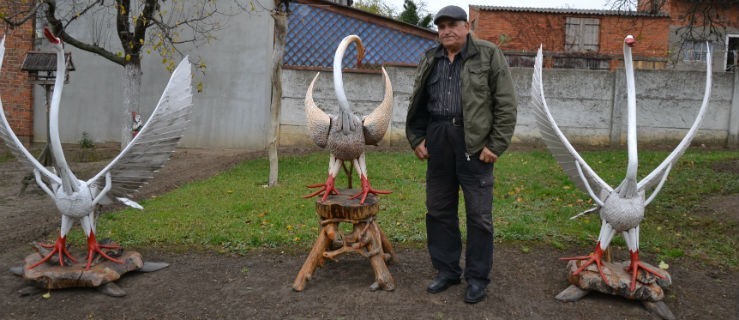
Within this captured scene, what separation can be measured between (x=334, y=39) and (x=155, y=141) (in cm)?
777

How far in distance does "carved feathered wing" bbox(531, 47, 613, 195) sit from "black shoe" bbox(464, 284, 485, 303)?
106 centimetres

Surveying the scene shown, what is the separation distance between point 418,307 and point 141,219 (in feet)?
11.8

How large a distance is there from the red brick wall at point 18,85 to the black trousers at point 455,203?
10.5 m

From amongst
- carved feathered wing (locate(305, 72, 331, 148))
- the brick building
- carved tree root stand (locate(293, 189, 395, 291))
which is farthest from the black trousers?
the brick building

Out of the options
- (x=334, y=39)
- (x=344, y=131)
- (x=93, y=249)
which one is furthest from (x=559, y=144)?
(x=334, y=39)

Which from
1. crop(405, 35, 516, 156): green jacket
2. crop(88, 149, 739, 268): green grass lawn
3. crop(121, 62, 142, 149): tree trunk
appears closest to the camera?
crop(405, 35, 516, 156): green jacket

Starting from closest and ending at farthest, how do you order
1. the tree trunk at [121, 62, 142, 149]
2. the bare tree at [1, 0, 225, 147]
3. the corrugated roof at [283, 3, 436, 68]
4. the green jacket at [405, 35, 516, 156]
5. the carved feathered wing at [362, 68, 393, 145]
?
the green jacket at [405, 35, 516, 156]
the carved feathered wing at [362, 68, 393, 145]
the bare tree at [1, 0, 225, 147]
the tree trunk at [121, 62, 142, 149]
the corrugated roof at [283, 3, 436, 68]

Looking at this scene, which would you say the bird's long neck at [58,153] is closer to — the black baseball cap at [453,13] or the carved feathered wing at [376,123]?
the carved feathered wing at [376,123]

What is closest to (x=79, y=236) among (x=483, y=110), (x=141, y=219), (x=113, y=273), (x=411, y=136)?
(x=141, y=219)

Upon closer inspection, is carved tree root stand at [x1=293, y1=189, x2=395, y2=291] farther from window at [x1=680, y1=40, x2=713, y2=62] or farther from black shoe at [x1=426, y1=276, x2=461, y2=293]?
window at [x1=680, y1=40, x2=713, y2=62]

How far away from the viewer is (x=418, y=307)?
386 centimetres

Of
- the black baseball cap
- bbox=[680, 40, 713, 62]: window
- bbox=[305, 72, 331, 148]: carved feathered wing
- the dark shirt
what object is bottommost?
bbox=[305, 72, 331, 148]: carved feathered wing

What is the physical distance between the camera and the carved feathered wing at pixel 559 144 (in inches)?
159

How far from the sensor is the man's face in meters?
3.80
